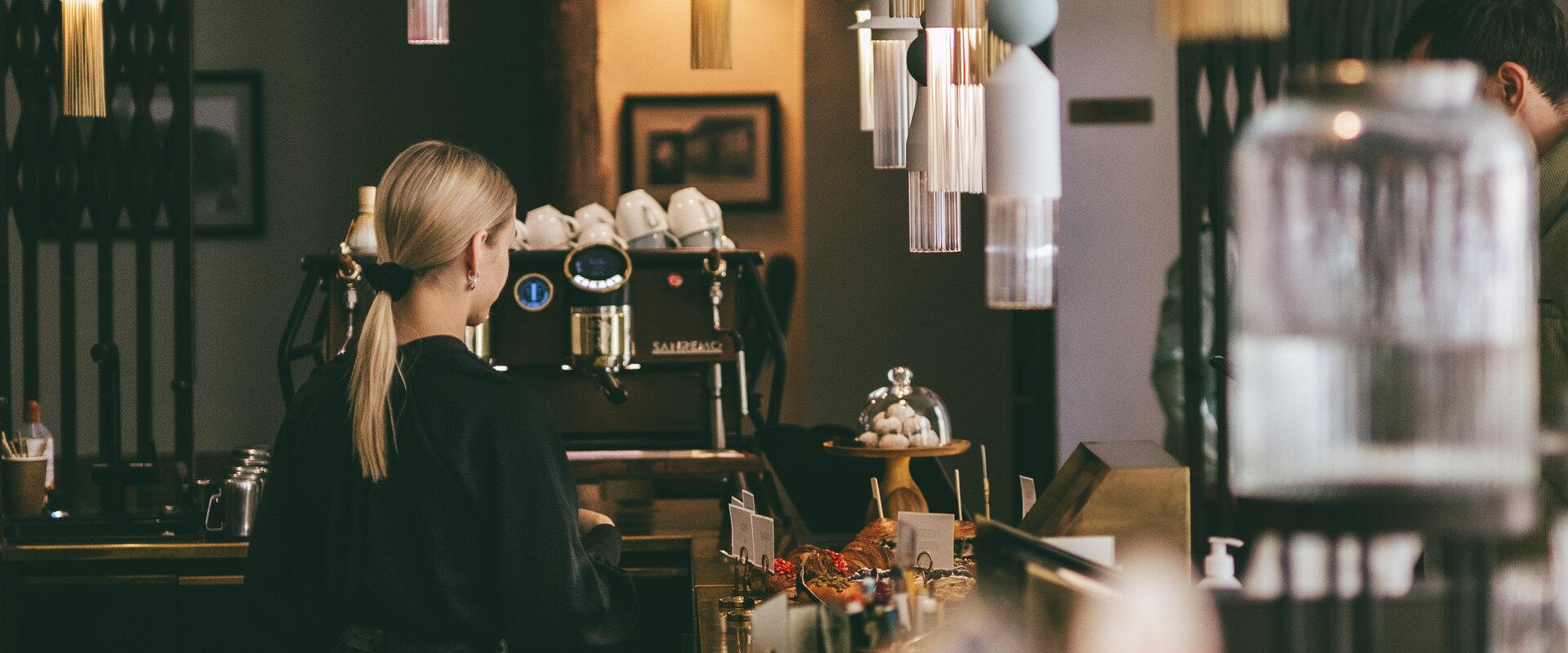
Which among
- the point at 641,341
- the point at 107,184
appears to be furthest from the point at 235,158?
the point at 641,341

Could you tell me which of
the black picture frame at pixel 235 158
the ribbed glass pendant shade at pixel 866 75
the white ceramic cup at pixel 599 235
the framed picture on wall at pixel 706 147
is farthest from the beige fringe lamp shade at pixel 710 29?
the black picture frame at pixel 235 158

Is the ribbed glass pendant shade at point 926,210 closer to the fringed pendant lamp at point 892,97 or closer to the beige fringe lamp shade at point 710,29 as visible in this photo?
the fringed pendant lamp at point 892,97

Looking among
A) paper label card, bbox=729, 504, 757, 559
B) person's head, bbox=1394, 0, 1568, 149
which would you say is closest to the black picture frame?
paper label card, bbox=729, 504, 757, 559

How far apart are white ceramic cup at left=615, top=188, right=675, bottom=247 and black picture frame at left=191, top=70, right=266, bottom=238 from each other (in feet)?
12.1

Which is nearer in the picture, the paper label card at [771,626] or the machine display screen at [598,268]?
the paper label card at [771,626]

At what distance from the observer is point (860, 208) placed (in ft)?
20.0

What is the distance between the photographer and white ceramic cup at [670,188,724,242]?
3.68 metres

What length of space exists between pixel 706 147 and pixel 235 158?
2.33m

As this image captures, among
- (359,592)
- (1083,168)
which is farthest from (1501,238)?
(1083,168)

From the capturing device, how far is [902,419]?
2764 millimetres

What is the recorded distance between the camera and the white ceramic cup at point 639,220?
3.67 metres

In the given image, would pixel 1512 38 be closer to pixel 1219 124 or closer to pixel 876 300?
pixel 1219 124

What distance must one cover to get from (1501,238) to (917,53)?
4.15 feet

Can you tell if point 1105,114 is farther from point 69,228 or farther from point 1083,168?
point 69,228
